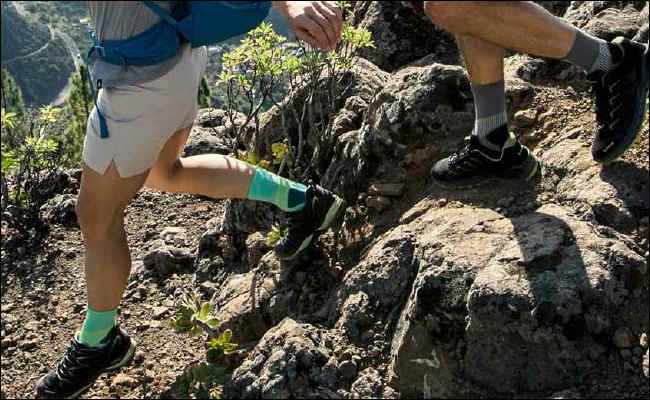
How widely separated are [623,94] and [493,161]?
73cm

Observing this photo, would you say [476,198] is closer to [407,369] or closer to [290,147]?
[407,369]

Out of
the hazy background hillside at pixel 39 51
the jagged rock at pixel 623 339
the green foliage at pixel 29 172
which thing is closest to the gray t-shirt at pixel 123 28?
the jagged rock at pixel 623 339

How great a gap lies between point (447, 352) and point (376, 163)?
1.68 meters

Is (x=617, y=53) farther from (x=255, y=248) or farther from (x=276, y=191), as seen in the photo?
(x=255, y=248)

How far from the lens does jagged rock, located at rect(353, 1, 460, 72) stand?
777 cm

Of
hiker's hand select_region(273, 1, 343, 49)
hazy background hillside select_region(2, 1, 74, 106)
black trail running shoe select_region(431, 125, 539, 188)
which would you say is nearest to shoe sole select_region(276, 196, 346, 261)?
black trail running shoe select_region(431, 125, 539, 188)

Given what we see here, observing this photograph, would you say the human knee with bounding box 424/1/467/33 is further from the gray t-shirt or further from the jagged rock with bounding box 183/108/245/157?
the jagged rock with bounding box 183/108/245/157

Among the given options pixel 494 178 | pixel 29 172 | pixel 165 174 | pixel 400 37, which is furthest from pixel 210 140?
pixel 494 178

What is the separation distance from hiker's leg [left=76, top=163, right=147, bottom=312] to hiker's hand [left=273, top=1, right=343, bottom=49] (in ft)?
3.62

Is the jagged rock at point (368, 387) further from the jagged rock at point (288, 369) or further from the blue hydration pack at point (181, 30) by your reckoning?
the blue hydration pack at point (181, 30)

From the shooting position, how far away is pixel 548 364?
3.02m

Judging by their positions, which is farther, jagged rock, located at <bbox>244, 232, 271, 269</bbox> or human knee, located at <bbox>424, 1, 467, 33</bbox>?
jagged rock, located at <bbox>244, 232, 271, 269</bbox>

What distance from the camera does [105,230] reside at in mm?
3568

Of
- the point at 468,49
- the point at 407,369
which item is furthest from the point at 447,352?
the point at 468,49
